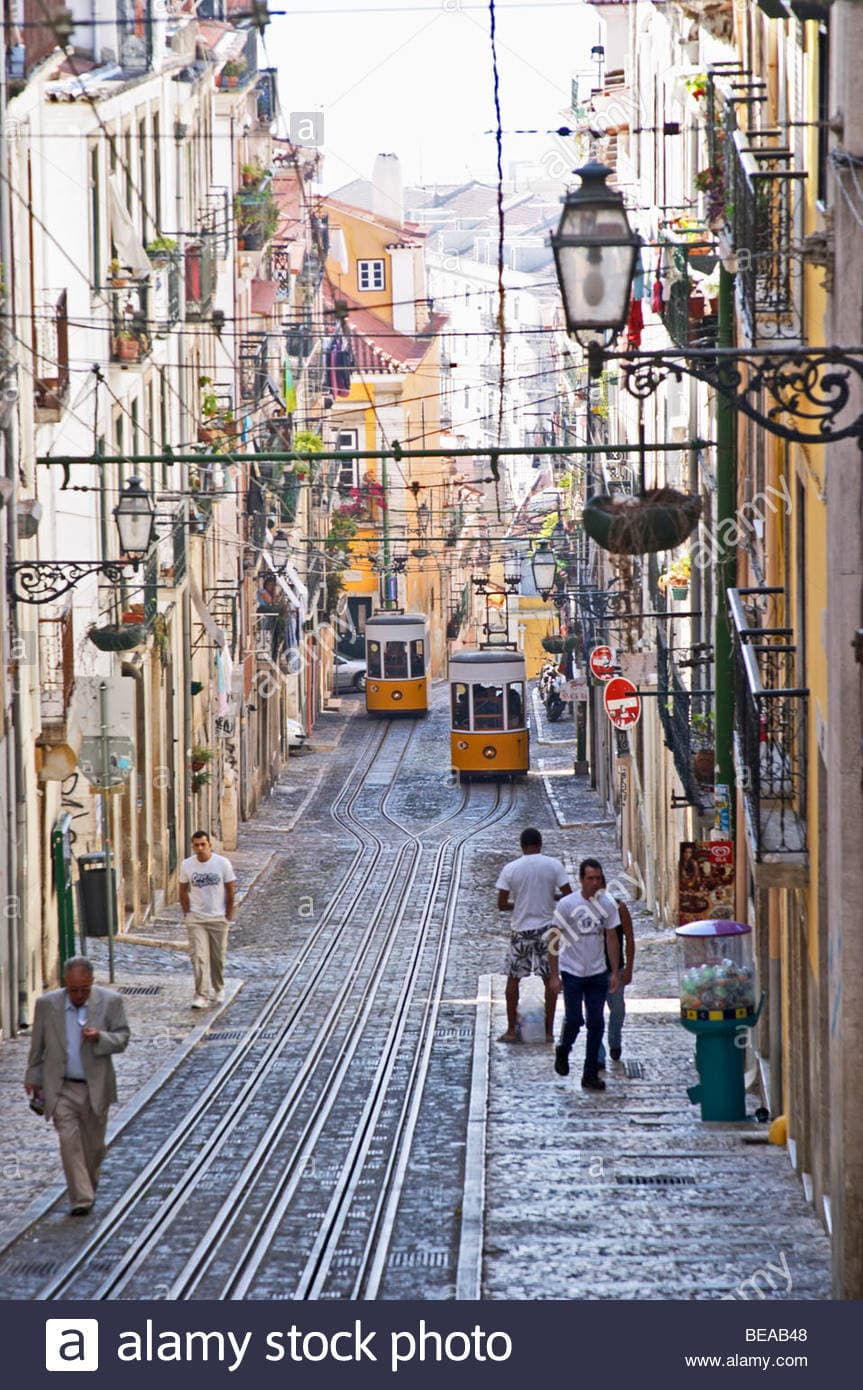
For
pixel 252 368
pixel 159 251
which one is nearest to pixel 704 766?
pixel 159 251

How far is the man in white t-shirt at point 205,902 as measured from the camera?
18250 mm

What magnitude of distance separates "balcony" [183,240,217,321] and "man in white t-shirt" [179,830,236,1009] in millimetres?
13685

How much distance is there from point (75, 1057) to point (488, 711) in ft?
106

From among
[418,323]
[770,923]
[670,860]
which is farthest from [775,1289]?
[418,323]

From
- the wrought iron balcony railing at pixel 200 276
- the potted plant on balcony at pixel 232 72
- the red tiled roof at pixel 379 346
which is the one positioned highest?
the potted plant on balcony at pixel 232 72

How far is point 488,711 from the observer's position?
43469 millimetres

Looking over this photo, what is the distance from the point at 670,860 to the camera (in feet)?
81.8

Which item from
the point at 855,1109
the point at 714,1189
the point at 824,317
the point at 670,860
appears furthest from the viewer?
the point at 670,860

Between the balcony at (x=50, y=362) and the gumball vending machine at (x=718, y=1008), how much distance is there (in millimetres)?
8511

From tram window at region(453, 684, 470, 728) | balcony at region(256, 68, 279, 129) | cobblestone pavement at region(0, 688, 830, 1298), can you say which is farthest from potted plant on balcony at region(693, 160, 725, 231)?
balcony at region(256, 68, 279, 129)

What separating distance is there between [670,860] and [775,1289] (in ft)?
51.3

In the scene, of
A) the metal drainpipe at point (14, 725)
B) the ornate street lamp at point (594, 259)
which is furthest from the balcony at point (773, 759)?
the metal drainpipe at point (14, 725)

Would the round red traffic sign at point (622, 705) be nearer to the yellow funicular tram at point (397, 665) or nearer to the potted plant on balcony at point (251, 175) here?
the potted plant on balcony at point (251, 175)

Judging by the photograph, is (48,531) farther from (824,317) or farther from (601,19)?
(601,19)
